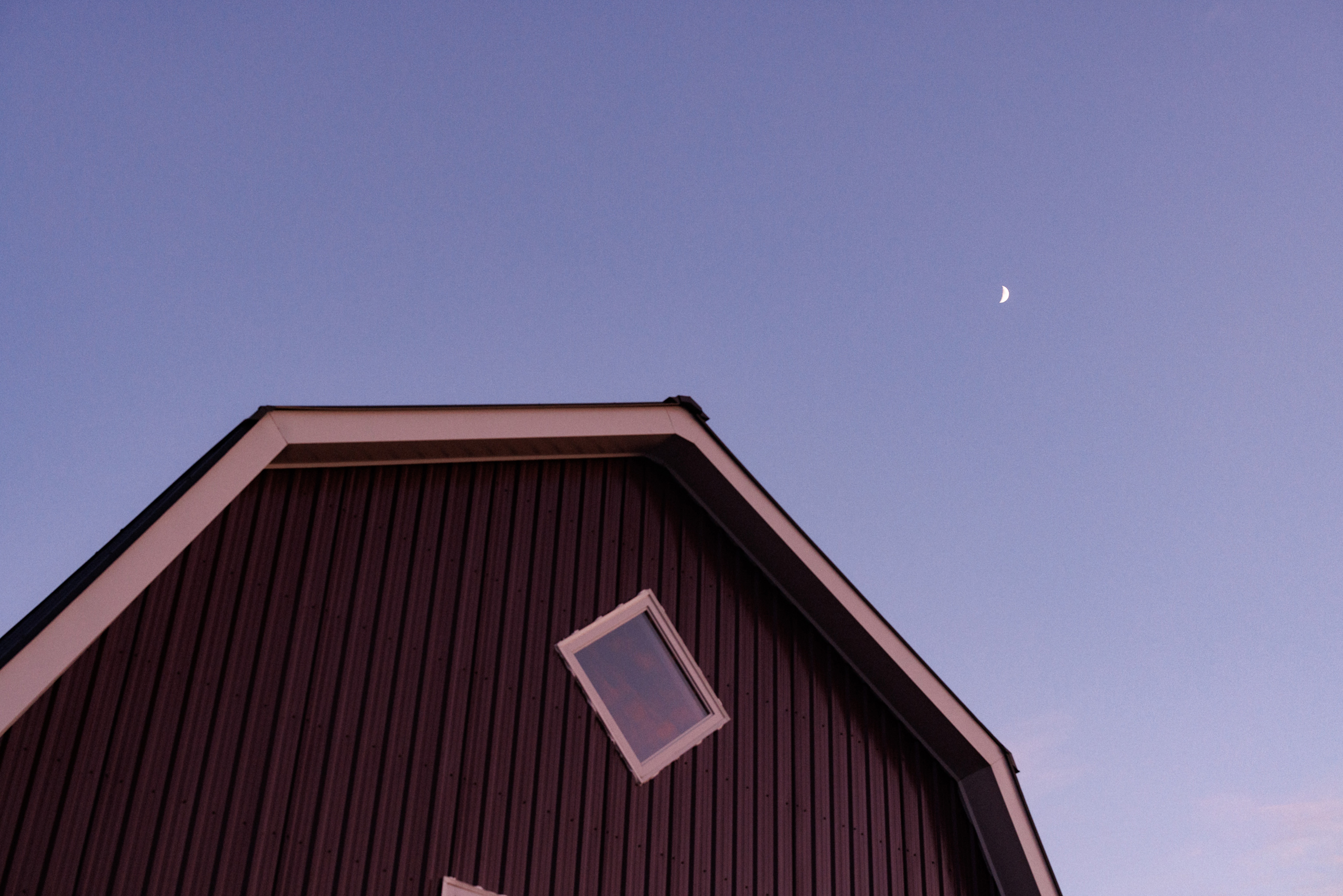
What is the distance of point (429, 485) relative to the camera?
741 cm

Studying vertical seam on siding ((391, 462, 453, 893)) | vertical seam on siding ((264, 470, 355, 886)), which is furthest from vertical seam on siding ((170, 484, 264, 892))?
vertical seam on siding ((391, 462, 453, 893))

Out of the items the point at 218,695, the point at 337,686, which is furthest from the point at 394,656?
the point at 218,695

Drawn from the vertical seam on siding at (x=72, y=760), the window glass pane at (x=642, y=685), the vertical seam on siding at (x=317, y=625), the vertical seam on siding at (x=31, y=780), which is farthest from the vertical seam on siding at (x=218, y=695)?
the window glass pane at (x=642, y=685)

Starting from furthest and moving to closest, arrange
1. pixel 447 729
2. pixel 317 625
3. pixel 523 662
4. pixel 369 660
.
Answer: pixel 523 662 < pixel 447 729 < pixel 369 660 < pixel 317 625

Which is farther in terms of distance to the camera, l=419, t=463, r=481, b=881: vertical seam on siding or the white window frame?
l=419, t=463, r=481, b=881: vertical seam on siding

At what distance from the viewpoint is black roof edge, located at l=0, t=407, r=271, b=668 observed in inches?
205

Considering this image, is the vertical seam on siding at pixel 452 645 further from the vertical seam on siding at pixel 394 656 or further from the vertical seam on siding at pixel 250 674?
the vertical seam on siding at pixel 250 674

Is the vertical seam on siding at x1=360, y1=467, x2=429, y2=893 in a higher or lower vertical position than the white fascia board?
lower

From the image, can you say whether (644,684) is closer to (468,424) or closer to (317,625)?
(468,424)

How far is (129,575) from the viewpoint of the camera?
5594mm

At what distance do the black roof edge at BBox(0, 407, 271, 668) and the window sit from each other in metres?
2.62

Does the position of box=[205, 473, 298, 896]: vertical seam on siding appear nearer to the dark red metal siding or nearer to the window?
the dark red metal siding

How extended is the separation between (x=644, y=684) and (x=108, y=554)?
3763 mm

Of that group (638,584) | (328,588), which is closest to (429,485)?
(328,588)
